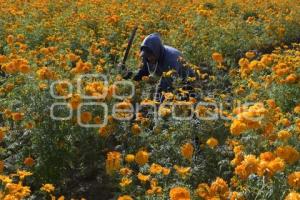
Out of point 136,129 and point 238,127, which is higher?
point 238,127

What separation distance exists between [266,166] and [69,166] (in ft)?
7.51

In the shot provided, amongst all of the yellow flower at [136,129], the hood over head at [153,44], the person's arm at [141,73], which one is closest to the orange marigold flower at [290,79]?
the yellow flower at [136,129]

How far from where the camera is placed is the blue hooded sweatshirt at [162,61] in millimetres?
6164

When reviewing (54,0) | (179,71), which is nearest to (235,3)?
(54,0)

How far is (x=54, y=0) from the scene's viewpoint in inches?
441

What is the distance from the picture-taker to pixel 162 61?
642 centimetres

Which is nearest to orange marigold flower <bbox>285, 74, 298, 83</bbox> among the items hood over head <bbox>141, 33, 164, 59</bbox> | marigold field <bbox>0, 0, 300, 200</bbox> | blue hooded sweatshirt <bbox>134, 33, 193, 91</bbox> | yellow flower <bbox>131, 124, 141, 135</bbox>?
marigold field <bbox>0, 0, 300, 200</bbox>

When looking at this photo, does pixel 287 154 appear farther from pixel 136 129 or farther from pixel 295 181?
pixel 136 129

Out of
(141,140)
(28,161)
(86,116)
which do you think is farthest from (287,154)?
(28,161)

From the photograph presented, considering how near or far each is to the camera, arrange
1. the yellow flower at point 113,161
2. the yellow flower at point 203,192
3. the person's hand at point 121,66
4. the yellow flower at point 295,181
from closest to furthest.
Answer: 1. the yellow flower at point 295,181
2. the yellow flower at point 203,192
3. the yellow flower at point 113,161
4. the person's hand at point 121,66

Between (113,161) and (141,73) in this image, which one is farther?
(141,73)

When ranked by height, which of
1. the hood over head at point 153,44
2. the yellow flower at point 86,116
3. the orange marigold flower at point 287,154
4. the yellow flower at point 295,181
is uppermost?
the hood over head at point 153,44

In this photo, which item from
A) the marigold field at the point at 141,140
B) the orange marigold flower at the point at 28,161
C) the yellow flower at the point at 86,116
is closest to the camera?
the marigold field at the point at 141,140

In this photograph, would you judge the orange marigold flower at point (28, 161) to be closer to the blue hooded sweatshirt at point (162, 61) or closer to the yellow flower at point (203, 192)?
the yellow flower at point (203, 192)
